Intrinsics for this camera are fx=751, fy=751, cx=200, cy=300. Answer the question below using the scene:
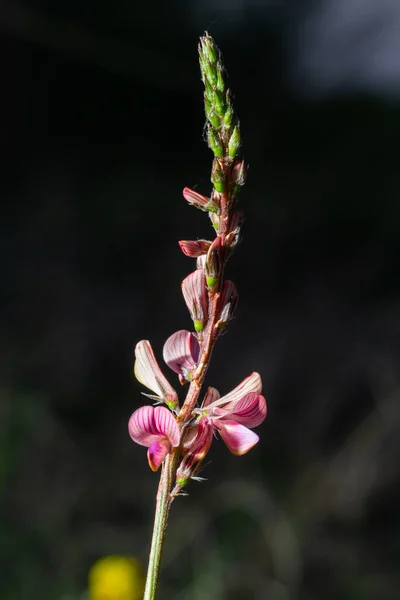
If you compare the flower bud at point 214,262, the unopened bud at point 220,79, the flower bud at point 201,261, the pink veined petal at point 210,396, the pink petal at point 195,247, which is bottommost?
the pink veined petal at point 210,396

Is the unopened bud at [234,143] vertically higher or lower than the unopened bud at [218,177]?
higher

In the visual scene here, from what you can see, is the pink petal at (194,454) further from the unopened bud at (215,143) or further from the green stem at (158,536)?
the unopened bud at (215,143)

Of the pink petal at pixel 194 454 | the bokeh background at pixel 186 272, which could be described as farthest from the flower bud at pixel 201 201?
the bokeh background at pixel 186 272

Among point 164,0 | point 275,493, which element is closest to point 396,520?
point 275,493

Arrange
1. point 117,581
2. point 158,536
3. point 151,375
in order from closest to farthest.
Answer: point 158,536 → point 151,375 → point 117,581

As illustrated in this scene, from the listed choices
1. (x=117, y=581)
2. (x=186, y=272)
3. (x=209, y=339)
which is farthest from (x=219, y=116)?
(x=186, y=272)

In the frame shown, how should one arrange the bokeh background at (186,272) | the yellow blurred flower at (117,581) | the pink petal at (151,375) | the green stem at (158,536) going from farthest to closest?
the bokeh background at (186,272) < the yellow blurred flower at (117,581) < the pink petal at (151,375) < the green stem at (158,536)

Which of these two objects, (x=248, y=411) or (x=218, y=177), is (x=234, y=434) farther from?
(x=218, y=177)
